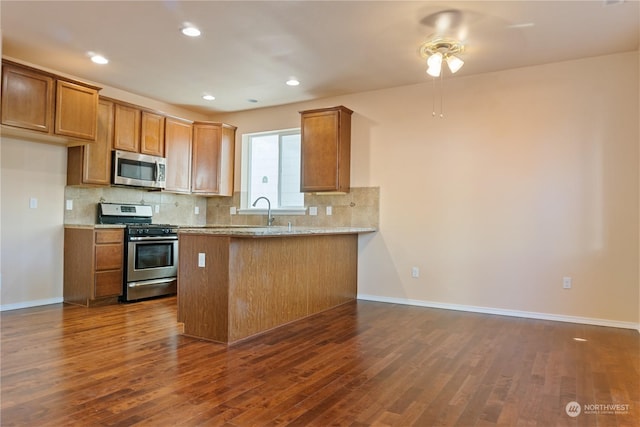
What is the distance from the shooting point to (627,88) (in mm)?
3854

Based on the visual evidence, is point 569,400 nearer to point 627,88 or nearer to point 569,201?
point 569,201

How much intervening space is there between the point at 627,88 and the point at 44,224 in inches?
239

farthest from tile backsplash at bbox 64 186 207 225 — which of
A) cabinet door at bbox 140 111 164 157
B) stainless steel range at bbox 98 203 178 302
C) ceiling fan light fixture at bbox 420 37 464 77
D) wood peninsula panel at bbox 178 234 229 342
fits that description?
ceiling fan light fixture at bbox 420 37 464 77

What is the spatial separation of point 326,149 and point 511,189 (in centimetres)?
216

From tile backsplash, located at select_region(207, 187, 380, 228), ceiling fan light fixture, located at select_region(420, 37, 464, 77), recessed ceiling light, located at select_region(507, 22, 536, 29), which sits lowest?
tile backsplash, located at select_region(207, 187, 380, 228)

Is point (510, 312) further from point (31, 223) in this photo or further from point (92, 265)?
point (31, 223)

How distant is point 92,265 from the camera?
14.4 feet

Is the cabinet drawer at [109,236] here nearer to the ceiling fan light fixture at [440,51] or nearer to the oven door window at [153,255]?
the oven door window at [153,255]

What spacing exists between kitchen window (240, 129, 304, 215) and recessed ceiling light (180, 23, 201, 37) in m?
2.33

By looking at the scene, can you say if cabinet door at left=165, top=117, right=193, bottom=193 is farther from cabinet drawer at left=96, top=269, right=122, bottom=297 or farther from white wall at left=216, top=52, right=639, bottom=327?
white wall at left=216, top=52, right=639, bottom=327

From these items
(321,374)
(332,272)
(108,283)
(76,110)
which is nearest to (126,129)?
(76,110)

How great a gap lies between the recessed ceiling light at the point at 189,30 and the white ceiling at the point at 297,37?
65 mm

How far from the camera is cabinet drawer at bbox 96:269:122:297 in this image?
4.43 m

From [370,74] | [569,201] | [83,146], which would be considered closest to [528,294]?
[569,201]
